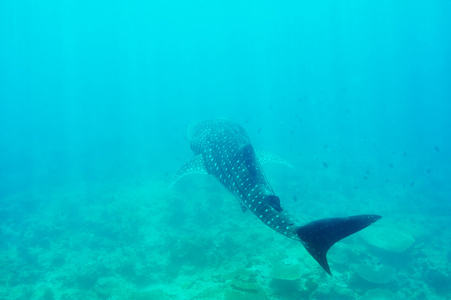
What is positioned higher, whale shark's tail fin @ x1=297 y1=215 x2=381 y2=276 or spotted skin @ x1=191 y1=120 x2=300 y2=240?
spotted skin @ x1=191 y1=120 x2=300 y2=240

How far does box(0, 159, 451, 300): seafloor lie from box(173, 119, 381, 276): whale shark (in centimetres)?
551

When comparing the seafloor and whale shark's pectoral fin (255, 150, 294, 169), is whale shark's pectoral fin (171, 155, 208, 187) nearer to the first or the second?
whale shark's pectoral fin (255, 150, 294, 169)

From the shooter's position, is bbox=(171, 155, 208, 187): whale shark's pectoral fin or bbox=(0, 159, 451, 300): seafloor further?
bbox=(0, 159, 451, 300): seafloor

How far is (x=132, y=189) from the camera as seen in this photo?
76.4 feet

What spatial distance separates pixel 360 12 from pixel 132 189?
715 ft

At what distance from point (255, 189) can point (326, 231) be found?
1.59 m

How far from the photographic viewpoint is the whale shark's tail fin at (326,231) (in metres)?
3.50

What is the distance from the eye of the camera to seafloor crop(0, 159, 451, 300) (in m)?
11.5

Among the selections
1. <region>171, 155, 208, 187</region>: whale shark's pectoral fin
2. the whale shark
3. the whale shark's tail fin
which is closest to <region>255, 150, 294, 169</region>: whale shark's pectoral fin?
the whale shark

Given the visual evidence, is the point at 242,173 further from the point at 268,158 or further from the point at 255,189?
the point at 268,158

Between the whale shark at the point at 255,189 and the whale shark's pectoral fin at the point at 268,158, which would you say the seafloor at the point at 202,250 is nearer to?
the whale shark's pectoral fin at the point at 268,158

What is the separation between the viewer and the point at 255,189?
16.6ft

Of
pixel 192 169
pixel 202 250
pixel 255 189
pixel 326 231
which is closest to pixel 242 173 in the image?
pixel 255 189

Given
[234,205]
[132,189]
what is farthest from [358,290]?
[132,189]
